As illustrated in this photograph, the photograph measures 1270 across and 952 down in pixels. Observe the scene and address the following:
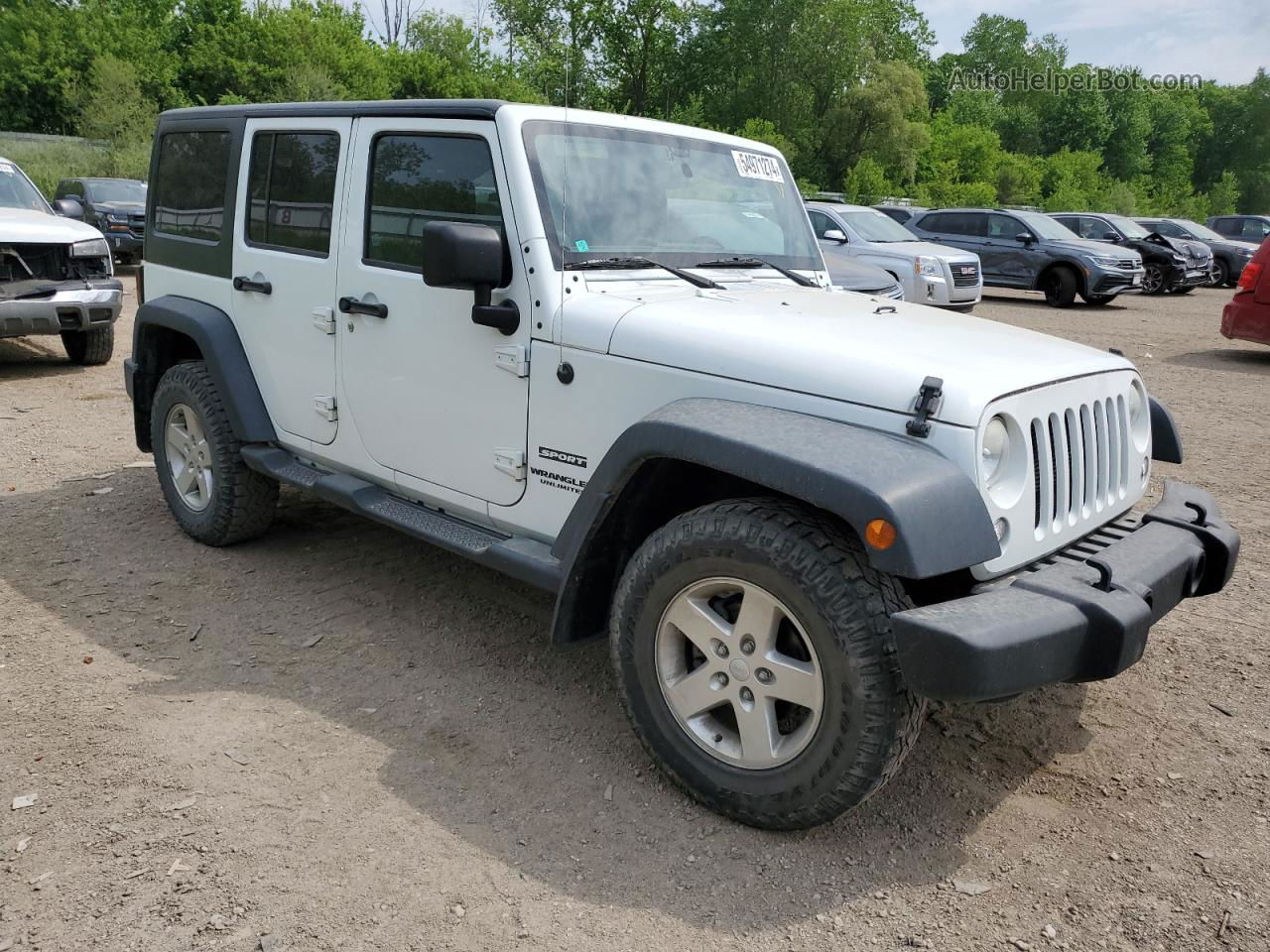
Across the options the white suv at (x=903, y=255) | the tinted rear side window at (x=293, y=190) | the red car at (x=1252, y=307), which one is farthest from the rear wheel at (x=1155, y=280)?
the tinted rear side window at (x=293, y=190)

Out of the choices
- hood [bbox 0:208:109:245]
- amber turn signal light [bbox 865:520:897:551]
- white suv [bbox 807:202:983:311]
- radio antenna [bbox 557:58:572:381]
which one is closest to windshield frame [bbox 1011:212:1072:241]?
white suv [bbox 807:202:983:311]

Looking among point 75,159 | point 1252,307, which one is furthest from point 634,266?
point 75,159

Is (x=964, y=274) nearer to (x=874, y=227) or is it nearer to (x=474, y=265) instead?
(x=874, y=227)

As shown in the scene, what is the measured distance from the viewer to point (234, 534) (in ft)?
16.1

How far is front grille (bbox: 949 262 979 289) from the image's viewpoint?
46.7 ft

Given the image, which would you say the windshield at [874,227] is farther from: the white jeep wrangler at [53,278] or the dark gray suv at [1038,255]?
the white jeep wrangler at [53,278]

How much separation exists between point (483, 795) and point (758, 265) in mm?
2152

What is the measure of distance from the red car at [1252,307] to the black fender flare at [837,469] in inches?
402

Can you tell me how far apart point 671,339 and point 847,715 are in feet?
3.83

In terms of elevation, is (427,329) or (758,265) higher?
(758,265)

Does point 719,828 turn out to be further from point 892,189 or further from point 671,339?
point 892,189

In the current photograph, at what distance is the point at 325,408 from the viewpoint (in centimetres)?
424

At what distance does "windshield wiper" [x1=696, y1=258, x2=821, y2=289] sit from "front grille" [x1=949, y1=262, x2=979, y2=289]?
426 inches

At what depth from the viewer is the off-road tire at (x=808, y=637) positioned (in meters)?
2.56
